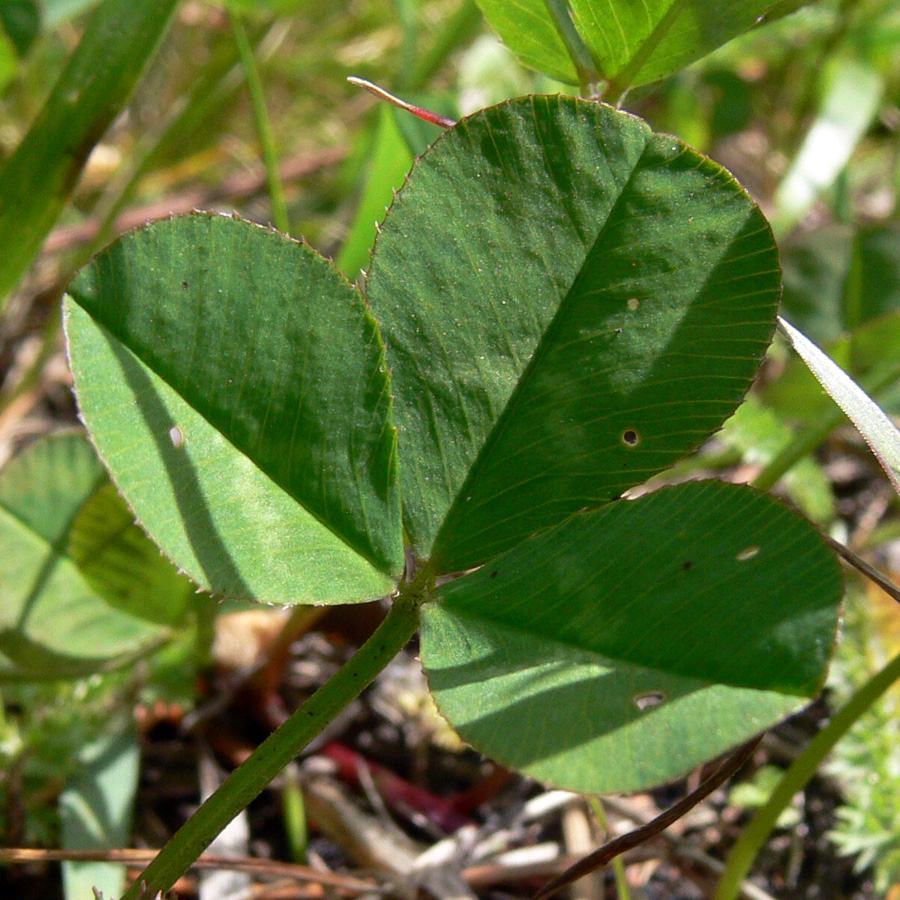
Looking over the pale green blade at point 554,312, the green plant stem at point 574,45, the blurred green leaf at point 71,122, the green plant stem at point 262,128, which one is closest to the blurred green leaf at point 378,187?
the green plant stem at point 262,128

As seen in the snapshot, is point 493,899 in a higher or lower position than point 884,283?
lower

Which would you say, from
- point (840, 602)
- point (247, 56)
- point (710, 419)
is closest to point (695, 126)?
point (247, 56)

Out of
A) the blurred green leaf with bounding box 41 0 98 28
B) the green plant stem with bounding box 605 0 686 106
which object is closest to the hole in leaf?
the green plant stem with bounding box 605 0 686 106

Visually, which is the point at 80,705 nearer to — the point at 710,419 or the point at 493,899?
the point at 493,899

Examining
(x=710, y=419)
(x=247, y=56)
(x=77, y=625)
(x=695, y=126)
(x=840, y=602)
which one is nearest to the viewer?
(x=840, y=602)

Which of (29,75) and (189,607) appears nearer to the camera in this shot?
(189,607)

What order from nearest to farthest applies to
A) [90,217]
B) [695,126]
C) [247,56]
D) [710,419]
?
[710,419] → [247,56] → [90,217] → [695,126]

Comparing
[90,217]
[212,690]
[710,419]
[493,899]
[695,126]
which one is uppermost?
[695,126]
